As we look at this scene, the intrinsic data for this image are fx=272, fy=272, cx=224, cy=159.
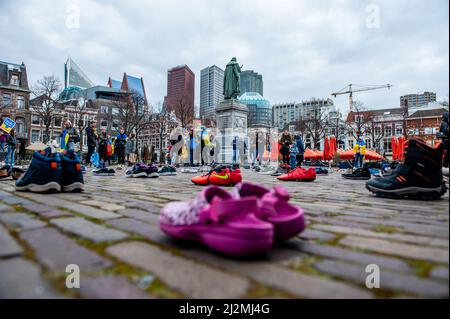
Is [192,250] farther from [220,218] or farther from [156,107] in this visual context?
[156,107]

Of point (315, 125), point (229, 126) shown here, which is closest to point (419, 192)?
point (229, 126)

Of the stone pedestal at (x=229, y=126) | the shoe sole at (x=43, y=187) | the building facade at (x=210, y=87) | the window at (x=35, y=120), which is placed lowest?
the shoe sole at (x=43, y=187)

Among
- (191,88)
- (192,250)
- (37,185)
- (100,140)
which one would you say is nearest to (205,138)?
(100,140)

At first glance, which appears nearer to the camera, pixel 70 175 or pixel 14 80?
pixel 70 175

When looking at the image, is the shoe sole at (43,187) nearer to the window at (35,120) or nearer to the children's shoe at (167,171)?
the children's shoe at (167,171)

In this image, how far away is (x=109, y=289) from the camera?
1.05 metres

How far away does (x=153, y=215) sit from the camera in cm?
248

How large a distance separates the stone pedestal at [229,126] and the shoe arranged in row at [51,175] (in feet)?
53.7

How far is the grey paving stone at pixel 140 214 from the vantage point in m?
2.27

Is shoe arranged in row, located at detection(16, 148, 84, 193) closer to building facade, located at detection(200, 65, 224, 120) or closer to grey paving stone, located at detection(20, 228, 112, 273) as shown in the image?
grey paving stone, located at detection(20, 228, 112, 273)

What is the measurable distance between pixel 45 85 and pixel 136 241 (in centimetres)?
3977

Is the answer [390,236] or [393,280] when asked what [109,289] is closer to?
[393,280]

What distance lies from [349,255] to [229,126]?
19.2 metres

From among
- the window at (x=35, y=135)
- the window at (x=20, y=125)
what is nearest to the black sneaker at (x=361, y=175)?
the window at (x=20, y=125)
